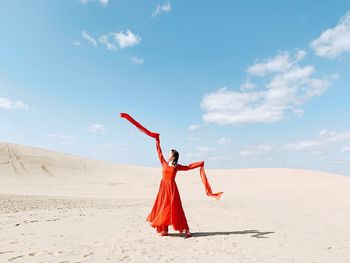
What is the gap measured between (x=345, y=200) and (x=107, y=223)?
41.8 ft

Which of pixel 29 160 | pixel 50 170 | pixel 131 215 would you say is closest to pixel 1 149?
pixel 29 160

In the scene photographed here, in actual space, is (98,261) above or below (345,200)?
below

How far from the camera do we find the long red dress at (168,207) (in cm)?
884

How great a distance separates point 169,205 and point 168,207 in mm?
54

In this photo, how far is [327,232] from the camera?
10.6 metres

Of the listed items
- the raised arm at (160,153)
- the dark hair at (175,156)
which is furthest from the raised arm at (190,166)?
the raised arm at (160,153)

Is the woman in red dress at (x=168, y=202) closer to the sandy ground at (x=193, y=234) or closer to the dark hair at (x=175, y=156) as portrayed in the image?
the dark hair at (x=175, y=156)

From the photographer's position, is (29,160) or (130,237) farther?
(29,160)

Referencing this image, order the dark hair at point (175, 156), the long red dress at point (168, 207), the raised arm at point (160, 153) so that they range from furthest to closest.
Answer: the raised arm at point (160, 153), the dark hair at point (175, 156), the long red dress at point (168, 207)

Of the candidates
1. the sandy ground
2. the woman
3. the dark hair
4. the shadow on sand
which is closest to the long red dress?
the woman

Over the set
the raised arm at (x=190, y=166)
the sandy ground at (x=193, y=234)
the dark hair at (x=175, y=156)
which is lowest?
the sandy ground at (x=193, y=234)

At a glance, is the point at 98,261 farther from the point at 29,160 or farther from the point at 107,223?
the point at 29,160

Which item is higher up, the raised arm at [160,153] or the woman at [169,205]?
the raised arm at [160,153]

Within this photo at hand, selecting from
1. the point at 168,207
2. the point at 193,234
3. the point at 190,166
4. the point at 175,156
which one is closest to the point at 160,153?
the point at 175,156
